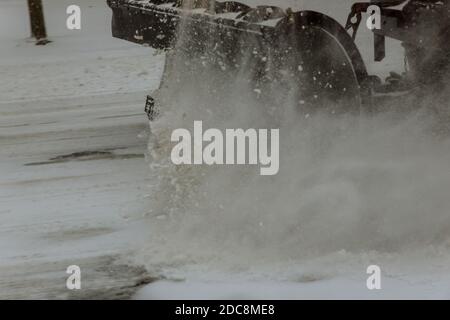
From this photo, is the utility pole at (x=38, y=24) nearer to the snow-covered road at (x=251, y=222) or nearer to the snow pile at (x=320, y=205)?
the snow-covered road at (x=251, y=222)

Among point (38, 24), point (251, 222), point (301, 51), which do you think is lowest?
point (251, 222)

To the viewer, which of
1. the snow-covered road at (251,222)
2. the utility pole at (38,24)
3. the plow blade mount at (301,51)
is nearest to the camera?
the snow-covered road at (251,222)

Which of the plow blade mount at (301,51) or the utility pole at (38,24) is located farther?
the utility pole at (38,24)

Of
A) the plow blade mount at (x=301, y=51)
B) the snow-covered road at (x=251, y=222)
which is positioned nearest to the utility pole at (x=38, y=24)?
the snow-covered road at (x=251, y=222)

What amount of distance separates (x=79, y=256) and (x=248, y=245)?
38.3 inches

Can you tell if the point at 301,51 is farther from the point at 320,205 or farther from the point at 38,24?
the point at 38,24

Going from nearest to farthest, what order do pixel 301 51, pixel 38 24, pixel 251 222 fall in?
1. pixel 301 51
2. pixel 251 222
3. pixel 38 24

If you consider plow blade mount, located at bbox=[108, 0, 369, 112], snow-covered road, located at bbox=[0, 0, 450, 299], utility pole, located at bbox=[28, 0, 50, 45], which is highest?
utility pole, located at bbox=[28, 0, 50, 45]

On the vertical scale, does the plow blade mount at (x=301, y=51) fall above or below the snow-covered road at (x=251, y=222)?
above

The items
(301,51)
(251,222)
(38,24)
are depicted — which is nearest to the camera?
(301,51)

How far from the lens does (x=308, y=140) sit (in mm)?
4930

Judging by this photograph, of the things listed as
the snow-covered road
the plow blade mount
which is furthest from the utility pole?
the plow blade mount

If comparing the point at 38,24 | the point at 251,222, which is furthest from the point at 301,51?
the point at 38,24

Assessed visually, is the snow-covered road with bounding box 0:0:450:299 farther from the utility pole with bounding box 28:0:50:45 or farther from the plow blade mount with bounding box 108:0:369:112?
the utility pole with bounding box 28:0:50:45
